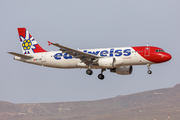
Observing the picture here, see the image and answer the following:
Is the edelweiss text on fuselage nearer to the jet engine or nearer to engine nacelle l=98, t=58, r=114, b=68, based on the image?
the jet engine

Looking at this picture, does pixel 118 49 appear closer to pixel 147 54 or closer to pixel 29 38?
pixel 147 54

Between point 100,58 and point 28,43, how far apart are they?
1762 cm

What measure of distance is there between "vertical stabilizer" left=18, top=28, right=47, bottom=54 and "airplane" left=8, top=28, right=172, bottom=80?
561 mm

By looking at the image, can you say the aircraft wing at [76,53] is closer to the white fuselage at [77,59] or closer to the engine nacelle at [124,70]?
the white fuselage at [77,59]

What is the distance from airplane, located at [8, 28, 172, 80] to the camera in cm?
5600

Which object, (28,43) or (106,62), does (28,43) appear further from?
(106,62)

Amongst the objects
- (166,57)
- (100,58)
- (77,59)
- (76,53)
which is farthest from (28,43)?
(166,57)

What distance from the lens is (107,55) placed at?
57438 millimetres

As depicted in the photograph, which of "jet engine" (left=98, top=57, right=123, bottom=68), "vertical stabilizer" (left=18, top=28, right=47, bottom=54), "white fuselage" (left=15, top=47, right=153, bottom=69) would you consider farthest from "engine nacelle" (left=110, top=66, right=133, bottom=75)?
"vertical stabilizer" (left=18, top=28, right=47, bottom=54)

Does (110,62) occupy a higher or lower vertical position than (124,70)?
higher

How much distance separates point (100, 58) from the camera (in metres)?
57.1

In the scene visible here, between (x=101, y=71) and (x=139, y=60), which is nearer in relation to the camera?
(x=139, y=60)

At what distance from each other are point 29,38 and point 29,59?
6499mm

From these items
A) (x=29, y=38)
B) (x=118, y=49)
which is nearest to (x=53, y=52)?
(x=29, y=38)
